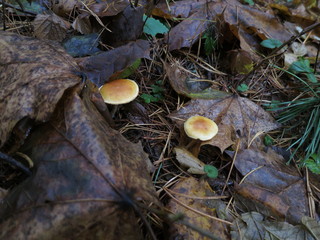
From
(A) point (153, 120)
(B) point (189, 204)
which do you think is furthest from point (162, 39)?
(B) point (189, 204)

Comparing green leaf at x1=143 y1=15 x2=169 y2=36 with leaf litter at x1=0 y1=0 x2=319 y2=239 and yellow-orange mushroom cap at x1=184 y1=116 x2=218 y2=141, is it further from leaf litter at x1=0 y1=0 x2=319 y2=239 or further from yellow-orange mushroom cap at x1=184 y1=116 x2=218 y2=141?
yellow-orange mushroom cap at x1=184 y1=116 x2=218 y2=141

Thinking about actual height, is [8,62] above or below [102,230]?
above

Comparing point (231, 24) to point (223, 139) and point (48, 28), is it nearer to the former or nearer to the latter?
point (223, 139)

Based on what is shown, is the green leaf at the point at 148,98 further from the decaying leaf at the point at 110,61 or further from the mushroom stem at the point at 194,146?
the mushroom stem at the point at 194,146

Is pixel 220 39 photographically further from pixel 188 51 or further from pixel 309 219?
pixel 309 219

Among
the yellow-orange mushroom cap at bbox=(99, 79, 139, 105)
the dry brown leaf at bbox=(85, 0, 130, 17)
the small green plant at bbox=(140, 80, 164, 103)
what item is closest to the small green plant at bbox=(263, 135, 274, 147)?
the small green plant at bbox=(140, 80, 164, 103)

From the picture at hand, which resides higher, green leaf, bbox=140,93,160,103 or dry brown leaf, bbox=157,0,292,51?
dry brown leaf, bbox=157,0,292,51

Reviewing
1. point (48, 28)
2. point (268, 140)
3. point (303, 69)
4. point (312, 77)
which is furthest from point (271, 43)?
point (48, 28)
